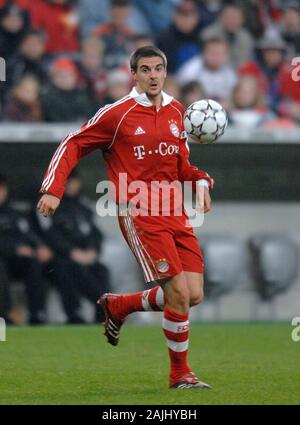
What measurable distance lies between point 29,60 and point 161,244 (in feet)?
21.3

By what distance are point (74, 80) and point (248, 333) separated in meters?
3.49

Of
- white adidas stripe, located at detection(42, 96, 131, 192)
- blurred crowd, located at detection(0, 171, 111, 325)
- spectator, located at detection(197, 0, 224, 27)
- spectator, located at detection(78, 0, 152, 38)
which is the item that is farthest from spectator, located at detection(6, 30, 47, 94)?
white adidas stripe, located at detection(42, 96, 131, 192)

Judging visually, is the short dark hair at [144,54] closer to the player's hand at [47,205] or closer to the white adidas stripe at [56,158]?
the white adidas stripe at [56,158]

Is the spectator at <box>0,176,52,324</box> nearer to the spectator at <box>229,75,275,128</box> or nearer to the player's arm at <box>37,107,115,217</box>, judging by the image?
the spectator at <box>229,75,275,128</box>

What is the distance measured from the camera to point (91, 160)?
529 inches

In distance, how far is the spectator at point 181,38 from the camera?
14.2 m

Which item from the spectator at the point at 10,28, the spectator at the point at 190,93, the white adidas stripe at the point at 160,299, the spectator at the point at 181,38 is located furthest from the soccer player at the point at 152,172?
the spectator at the point at 181,38

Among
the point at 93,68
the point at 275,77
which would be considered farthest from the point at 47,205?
the point at 275,77

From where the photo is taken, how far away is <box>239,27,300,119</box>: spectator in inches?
553

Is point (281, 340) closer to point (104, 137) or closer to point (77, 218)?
point (77, 218)

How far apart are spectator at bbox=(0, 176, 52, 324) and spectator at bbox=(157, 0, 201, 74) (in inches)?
112

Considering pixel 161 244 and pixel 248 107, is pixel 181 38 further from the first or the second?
pixel 161 244

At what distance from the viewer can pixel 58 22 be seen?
14.2m
